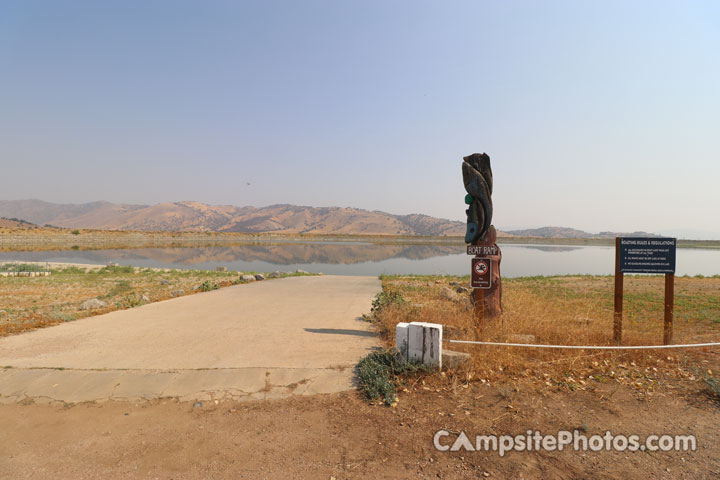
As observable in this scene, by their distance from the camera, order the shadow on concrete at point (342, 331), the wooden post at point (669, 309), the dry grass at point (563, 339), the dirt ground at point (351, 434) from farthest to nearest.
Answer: the shadow on concrete at point (342, 331) < the wooden post at point (669, 309) < the dry grass at point (563, 339) < the dirt ground at point (351, 434)

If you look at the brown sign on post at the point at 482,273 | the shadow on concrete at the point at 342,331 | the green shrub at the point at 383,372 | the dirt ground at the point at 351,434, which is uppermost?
the brown sign on post at the point at 482,273

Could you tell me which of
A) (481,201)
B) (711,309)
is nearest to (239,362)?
(481,201)

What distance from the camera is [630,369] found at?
5.20 m

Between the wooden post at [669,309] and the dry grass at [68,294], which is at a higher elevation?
the wooden post at [669,309]

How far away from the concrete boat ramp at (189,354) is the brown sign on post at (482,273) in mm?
2414

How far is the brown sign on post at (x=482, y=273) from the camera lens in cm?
693

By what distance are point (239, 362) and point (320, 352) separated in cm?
127

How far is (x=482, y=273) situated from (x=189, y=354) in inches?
219

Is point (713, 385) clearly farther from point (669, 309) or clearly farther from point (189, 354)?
point (189, 354)

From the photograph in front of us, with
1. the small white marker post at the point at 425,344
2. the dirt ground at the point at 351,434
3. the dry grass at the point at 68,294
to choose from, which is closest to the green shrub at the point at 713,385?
the dirt ground at the point at 351,434

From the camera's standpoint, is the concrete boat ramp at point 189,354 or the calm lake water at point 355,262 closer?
the concrete boat ramp at point 189,354

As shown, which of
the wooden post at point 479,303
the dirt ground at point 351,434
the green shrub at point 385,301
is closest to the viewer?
the dirt ground at point 351,434

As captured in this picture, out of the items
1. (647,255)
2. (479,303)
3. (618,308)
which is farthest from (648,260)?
(479,303)

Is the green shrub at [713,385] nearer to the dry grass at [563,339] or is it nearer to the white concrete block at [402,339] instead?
the dry grass at [563,339]
